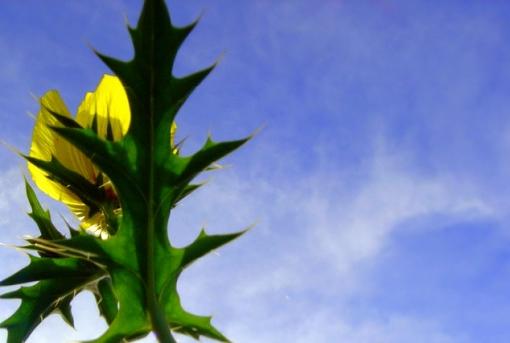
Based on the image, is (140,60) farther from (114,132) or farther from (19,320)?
(19,320)

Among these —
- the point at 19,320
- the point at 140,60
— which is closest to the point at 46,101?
the point at 140,60

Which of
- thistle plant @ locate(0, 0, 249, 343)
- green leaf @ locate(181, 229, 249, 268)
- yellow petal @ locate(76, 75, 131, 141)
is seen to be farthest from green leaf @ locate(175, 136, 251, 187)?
yellow petal @ locate(76, 75, 131, 141)

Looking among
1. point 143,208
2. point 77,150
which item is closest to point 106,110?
point 77,150

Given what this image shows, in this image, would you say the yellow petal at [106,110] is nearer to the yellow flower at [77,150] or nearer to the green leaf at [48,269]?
the yellow flower at [77,150]

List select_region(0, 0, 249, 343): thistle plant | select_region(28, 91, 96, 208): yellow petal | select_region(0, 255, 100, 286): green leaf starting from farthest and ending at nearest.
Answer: select_region(28, 91, 96, 208): yellow petal, select_region(0, 255, 100, 286): green leaf, select_region(0, 0, 249, 343): thistle plant

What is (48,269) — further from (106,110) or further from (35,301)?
(106,110)

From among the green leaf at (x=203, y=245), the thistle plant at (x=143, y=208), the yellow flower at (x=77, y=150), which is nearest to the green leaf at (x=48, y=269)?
the thistle plant at (x=143, y=208)

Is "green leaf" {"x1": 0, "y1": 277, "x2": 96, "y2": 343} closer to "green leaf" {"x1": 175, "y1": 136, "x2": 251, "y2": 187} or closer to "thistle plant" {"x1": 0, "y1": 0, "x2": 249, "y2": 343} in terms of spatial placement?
"thistle plant" {"x1": 0, "y1": 0, "x2": 249, "y2": 343}

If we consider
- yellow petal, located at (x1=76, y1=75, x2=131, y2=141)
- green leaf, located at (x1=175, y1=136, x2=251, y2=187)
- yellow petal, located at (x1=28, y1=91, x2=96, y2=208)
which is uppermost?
yellow petal, located at (x1=76, y1=75, x2=131, y2=141)
